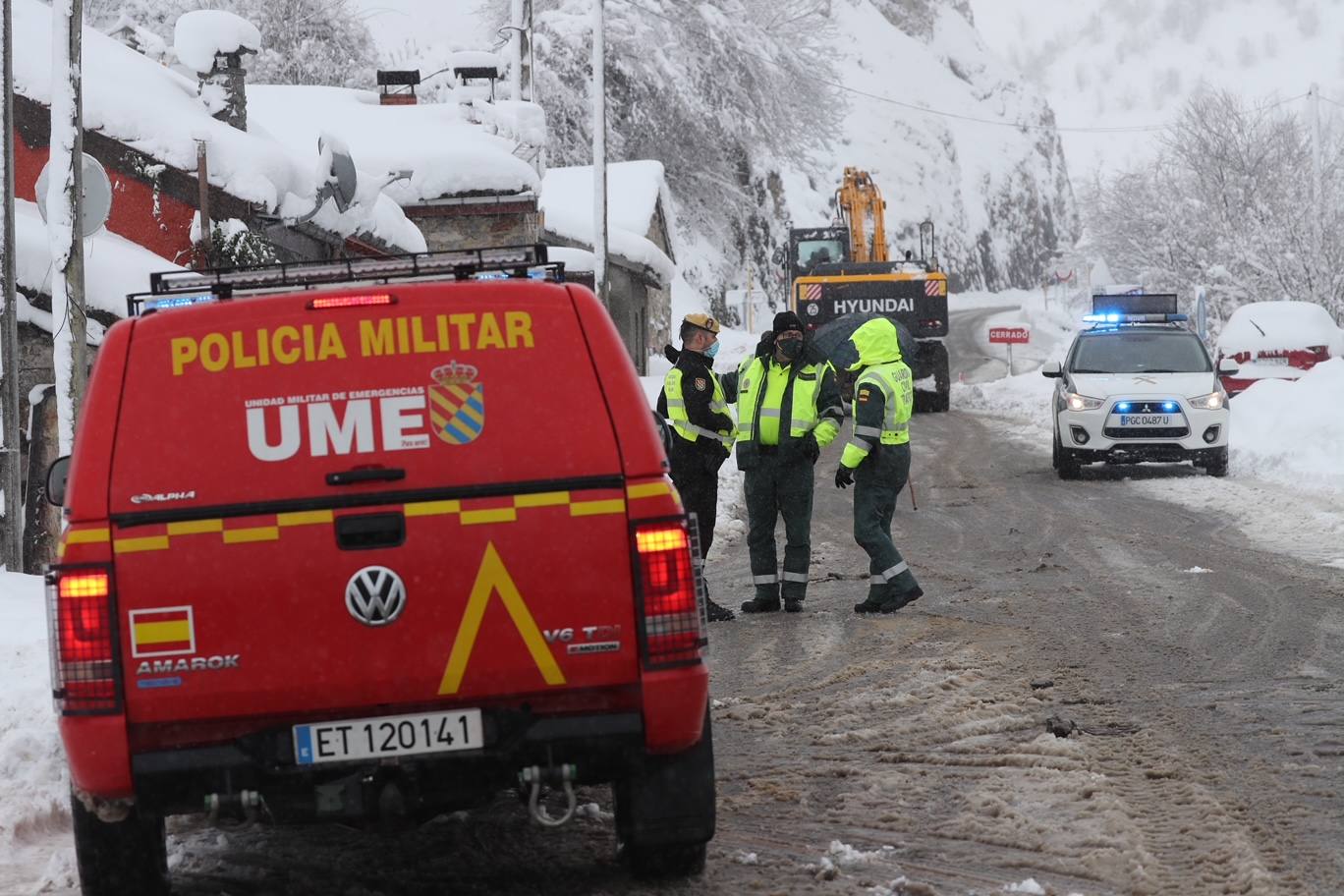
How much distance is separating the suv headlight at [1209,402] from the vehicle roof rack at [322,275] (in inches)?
553

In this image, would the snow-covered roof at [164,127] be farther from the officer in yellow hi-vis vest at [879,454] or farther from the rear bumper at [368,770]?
the rear bumper at [368,770]

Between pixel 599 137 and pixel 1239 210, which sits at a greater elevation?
pixel 599 137

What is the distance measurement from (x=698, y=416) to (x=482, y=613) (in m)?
6.25

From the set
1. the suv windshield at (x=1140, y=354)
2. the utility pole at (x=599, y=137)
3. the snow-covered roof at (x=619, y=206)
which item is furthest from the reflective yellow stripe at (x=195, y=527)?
the snow-covered roof at (x=619, y=206)

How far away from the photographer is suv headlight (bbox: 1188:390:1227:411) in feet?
60.0

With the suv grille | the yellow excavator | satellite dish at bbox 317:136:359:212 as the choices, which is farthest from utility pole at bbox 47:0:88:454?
the yellow excavator

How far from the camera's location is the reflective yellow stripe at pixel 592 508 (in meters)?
4.60

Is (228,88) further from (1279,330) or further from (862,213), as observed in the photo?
Result: (862,213)

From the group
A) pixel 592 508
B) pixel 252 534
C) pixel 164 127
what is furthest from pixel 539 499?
pixel 164 127

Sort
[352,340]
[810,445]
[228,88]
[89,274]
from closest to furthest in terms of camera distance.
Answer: [352,340] < [810,445] < [89,274] < [228,88]

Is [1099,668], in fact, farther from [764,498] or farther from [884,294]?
[884,294]

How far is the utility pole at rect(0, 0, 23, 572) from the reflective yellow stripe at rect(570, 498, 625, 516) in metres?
7.99

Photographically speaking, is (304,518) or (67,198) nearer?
(304,518)

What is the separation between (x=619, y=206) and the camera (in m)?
40.1
